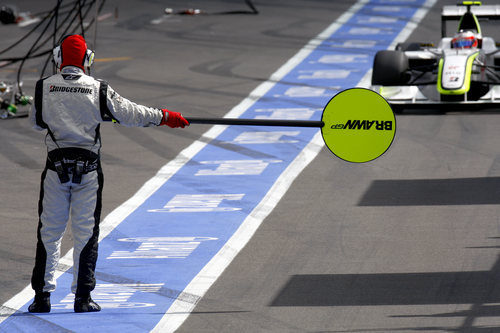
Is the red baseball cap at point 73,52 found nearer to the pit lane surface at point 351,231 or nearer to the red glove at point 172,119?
the red glove at point 172,119

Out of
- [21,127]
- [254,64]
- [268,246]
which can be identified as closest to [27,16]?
[254,64]

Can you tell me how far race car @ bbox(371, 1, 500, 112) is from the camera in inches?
593

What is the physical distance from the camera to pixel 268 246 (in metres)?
9.47

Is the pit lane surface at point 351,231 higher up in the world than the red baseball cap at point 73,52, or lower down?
lower down

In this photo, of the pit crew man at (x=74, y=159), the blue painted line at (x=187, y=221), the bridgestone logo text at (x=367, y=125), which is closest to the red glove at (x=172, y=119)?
the pit crew man at (x=74, y=159)

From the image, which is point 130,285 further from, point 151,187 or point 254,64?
point 254,64

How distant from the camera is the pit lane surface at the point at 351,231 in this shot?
7.63 m

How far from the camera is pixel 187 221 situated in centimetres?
1042

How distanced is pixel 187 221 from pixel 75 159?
114 inches

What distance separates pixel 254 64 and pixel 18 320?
1399cm

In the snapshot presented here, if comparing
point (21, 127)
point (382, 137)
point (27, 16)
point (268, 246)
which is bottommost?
point (27, 16)

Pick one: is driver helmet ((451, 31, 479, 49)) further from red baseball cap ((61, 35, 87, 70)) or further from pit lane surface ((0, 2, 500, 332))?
red baseball cap ((61, 35, 87, 70))

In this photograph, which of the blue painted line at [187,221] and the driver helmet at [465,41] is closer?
the blue painted line at [187,221]

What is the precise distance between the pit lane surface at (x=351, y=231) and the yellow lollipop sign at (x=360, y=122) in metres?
1.11
